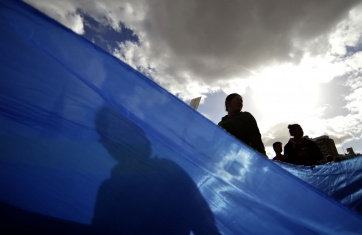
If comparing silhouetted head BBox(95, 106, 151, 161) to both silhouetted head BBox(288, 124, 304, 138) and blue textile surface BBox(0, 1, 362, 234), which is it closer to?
blue textile surface BBox(0, 1, 362, 234)

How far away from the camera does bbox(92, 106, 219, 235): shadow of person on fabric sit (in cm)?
126

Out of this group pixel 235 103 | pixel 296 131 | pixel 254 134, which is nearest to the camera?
pixel 254 134

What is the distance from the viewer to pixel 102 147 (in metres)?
1.32

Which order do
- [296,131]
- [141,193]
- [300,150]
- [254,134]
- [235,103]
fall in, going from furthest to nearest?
[296,131] < [300,150] < [235,103] < [254,134] < [141,193]

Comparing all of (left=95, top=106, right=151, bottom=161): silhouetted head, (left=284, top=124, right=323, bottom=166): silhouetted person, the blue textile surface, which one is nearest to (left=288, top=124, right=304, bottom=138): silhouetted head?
(left=284, top=124, right=323, bottom=166): silhouetted person

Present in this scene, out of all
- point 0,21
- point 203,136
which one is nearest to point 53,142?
point 0,21

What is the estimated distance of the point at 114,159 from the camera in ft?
4.31

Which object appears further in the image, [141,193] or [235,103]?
[235,103]

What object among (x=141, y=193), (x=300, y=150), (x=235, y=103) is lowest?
(x=141, y=193)

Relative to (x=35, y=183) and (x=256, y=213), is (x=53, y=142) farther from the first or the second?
(x=256, y=213)

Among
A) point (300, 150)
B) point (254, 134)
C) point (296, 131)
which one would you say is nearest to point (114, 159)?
point (254, 134)

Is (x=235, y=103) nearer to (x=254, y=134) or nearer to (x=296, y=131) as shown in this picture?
(x=254, y=134)

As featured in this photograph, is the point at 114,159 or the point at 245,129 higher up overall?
the point at 245,129

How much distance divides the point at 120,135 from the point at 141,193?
342 millimetres
